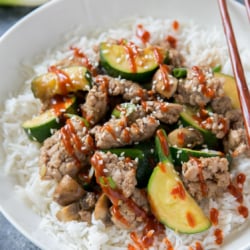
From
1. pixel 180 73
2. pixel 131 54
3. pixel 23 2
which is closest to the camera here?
pixel 180 73

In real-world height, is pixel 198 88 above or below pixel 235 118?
above

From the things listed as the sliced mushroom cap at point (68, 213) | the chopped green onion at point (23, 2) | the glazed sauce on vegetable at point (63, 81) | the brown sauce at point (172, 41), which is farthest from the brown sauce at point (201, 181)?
the chopped green onion at point (23, 2)

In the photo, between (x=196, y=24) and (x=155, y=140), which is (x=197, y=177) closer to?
(x=155, y=140)

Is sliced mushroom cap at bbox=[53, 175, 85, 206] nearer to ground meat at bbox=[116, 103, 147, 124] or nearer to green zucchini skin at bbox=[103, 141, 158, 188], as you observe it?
green zucchini skin at bbox=[103, 141, 158, 188]

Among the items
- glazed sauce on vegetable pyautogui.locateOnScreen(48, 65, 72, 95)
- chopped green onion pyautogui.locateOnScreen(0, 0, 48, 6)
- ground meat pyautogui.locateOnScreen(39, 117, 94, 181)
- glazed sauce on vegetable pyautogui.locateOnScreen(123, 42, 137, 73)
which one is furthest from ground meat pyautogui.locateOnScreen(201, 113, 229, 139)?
chopped green onion pyautogui.locateOnScreen(0, 0, 48, 6)

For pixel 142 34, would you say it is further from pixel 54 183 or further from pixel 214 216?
pixel 214 216

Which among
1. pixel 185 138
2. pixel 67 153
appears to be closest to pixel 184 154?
pixel 185 138
